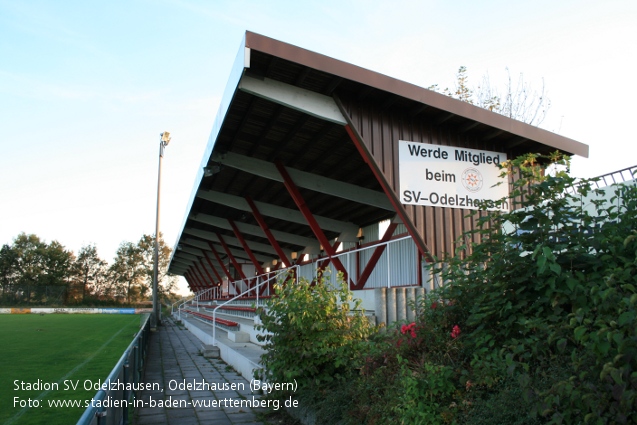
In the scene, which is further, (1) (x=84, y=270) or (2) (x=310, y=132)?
(1) (x=84, y=270)

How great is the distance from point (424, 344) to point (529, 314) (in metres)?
1.20

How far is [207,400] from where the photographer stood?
8609 millimetres

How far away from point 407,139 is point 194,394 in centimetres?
604

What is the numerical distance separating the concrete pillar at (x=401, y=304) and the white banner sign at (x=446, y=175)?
2.06 m

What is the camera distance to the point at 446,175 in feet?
34.0

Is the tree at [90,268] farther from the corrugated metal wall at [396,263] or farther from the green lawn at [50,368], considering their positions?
the corrugated metal wall at [396,263]

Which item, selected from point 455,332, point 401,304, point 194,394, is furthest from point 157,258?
point 455,332

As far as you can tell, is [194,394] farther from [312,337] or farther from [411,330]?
[411,330]

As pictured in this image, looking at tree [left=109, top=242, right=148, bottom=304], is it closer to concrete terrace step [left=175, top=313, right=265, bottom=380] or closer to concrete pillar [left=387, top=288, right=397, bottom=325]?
concrete terrace step [left=175, top=313, right=265, bottom=380]

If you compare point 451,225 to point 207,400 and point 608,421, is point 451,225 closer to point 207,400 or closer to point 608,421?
point 207,400

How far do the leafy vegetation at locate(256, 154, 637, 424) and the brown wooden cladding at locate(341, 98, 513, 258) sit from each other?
4.03 metres

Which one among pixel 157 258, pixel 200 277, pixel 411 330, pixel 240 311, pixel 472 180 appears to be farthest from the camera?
pixel 200 277

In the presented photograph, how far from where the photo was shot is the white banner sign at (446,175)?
32.8ft

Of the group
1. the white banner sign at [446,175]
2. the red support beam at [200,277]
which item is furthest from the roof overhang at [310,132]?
the red support beam at [200,277]
